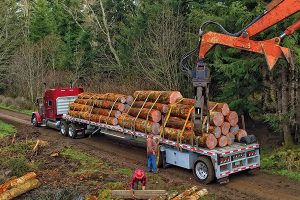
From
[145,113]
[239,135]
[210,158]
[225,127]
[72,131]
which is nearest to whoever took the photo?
[210,158]

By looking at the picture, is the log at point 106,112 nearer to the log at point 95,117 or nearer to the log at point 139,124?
the log at point 95,117

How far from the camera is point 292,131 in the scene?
53.6 feet

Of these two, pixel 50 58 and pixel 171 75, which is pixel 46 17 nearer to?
pixel 50 58

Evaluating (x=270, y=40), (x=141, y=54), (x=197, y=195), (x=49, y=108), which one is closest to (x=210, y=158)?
(x=197, y=195)

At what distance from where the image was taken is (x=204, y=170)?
13.4 m

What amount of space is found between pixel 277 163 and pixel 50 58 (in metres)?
30.9

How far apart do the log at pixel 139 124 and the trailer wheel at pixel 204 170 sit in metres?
2.73

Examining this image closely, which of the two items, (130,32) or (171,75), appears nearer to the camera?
(171,75)

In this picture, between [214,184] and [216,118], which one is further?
[216,118]

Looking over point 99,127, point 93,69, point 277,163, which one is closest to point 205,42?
point 277,163

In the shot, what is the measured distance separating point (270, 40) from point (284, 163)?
5.38 m

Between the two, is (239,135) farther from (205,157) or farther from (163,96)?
(163,96)

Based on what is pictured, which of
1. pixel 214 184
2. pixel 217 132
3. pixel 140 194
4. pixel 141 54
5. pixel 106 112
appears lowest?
pixel 214 184

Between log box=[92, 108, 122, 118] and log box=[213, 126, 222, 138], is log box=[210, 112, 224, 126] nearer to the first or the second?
log box=[213, 126, 222, 138]
